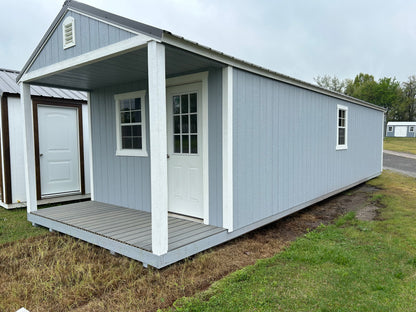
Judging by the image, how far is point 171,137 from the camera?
450cm

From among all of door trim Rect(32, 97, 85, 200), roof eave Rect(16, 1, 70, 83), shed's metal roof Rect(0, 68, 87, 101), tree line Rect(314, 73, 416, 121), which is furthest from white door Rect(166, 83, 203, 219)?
tree line Rect(314, 73, 416, 121)

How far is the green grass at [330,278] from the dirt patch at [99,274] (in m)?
0.22

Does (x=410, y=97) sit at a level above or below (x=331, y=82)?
below

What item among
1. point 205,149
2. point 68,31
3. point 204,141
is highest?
point 68,31

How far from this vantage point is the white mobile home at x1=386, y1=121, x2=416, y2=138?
33.3m

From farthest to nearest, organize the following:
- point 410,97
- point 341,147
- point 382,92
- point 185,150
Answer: point 410,97
point 382,92
point 341,147
point 185,150

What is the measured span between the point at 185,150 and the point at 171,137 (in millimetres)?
345

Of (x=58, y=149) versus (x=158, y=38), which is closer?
(x=158, y=38)

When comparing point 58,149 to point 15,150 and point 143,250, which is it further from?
point 143,250

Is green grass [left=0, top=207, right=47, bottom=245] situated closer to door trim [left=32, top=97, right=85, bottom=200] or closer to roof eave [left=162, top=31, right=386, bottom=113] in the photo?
door trim [left=32, top=97, right=85, bottom=200]

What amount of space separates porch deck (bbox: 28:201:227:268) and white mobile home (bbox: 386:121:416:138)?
124 feet

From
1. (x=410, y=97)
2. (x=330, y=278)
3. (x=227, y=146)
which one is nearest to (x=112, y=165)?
(x=227, y=146)

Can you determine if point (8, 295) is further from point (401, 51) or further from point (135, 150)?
point (401, 51)

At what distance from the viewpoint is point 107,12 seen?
3264 mm
